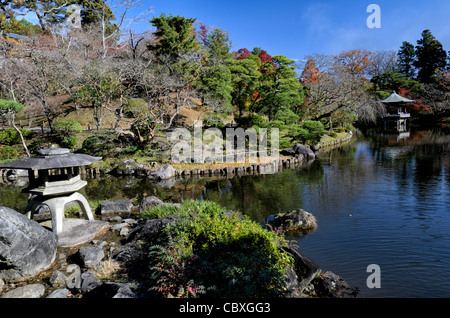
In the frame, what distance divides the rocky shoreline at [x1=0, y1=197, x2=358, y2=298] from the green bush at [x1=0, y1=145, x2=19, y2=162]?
14.5 metres

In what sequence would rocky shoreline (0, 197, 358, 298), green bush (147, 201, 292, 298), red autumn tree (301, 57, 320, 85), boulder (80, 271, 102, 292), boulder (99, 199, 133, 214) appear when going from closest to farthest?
green bush (147, 201, 292, 298)
rocky shoreline (0, 197, 358, 298)
boulder (80, 271, 102, 292)
boulder (99, 199, 133, 214)
red autumn tree (301, 57, 320, 85)

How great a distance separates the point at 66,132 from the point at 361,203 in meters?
18.6

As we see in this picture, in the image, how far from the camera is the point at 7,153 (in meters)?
16.8

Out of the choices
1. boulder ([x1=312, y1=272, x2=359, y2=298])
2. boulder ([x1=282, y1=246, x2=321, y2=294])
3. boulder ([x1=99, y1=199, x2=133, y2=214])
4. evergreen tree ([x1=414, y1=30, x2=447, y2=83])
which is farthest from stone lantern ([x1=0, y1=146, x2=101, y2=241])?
evergreen tree ([x1=414, y1=30, x2=447, y2=83])

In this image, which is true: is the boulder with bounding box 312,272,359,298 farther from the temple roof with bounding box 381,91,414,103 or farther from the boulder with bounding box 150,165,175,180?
the temple roof with bounding box 381,91,414,103

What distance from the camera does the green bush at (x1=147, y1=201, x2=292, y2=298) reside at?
153 inches

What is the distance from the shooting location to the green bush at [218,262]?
12.7 feet

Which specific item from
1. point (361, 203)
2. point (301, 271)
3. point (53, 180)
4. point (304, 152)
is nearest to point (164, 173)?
point (53, 180)

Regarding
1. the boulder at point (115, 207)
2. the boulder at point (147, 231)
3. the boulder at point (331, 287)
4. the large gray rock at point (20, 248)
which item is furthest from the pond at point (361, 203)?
the large gray rock at point (20, 248)

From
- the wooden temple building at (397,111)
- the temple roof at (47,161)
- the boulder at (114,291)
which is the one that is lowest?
the boulder at (114,291)

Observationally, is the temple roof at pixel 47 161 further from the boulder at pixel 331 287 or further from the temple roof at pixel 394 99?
the temple roof at pixel 394 99

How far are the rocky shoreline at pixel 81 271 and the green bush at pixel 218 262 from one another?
1.18 feet

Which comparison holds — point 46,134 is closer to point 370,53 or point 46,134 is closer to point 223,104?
point 223,104

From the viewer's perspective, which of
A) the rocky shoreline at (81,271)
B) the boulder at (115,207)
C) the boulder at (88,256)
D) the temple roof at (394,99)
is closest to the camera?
the rocky shoreline at (81,271)
